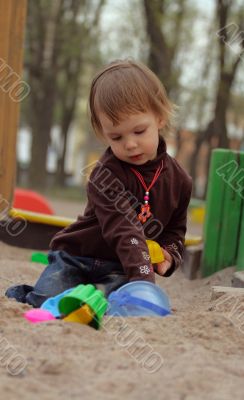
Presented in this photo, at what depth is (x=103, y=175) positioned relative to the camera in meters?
2.71

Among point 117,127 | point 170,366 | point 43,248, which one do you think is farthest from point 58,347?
point 43,248

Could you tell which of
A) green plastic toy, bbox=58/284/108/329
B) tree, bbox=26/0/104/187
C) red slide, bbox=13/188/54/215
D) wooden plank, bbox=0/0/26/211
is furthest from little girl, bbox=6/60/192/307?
tree, bbox=26/0/104/187

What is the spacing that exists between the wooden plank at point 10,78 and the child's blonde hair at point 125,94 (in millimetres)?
2156

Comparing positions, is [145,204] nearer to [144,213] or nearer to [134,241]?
[144,213]

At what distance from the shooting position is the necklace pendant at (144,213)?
273cm

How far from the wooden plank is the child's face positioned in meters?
2.27

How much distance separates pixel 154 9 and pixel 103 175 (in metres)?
9.83

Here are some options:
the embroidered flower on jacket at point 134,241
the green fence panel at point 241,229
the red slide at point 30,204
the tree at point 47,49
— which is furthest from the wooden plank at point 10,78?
the tree at point 47,49

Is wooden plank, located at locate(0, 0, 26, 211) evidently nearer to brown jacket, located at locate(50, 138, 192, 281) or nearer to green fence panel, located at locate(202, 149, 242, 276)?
green fence panel, located at locate(202, 149, 242, 276)

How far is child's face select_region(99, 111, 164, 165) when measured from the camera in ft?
8.45

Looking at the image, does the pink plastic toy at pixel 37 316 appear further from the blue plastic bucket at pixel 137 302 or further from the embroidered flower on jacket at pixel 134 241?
the embroidered flower on jacket at pixel 134 241

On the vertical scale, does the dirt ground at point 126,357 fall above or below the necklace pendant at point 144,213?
below

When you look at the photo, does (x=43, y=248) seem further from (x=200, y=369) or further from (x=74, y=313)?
(x=200, y=369)

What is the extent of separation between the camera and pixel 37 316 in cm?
209
